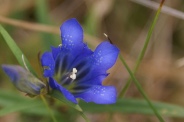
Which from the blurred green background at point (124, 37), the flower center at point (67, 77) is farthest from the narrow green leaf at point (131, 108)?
the blurred green background at point (124, 37)

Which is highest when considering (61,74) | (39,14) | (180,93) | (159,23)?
(159,23)

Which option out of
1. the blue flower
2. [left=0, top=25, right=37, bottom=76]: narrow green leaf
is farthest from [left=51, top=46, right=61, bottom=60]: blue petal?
[left=0, top=25, right=37, bottom=76]: narrow green leaf

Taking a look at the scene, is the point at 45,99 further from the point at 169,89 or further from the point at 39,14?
the point at 169,89

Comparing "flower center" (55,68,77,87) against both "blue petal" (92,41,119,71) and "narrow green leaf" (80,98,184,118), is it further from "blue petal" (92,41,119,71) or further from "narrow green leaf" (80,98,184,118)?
"narrow green leaf" (80,98,184,118)

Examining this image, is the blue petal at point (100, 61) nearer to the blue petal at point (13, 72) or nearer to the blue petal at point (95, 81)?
the blue petal at point (95, 81)

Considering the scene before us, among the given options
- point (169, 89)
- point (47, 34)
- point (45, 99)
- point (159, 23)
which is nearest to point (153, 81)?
point (169, 89)

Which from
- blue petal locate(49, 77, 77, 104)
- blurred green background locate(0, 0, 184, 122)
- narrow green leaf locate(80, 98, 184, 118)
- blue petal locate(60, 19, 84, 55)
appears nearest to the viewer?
blue petal locate(49, 77, 77, 104)
